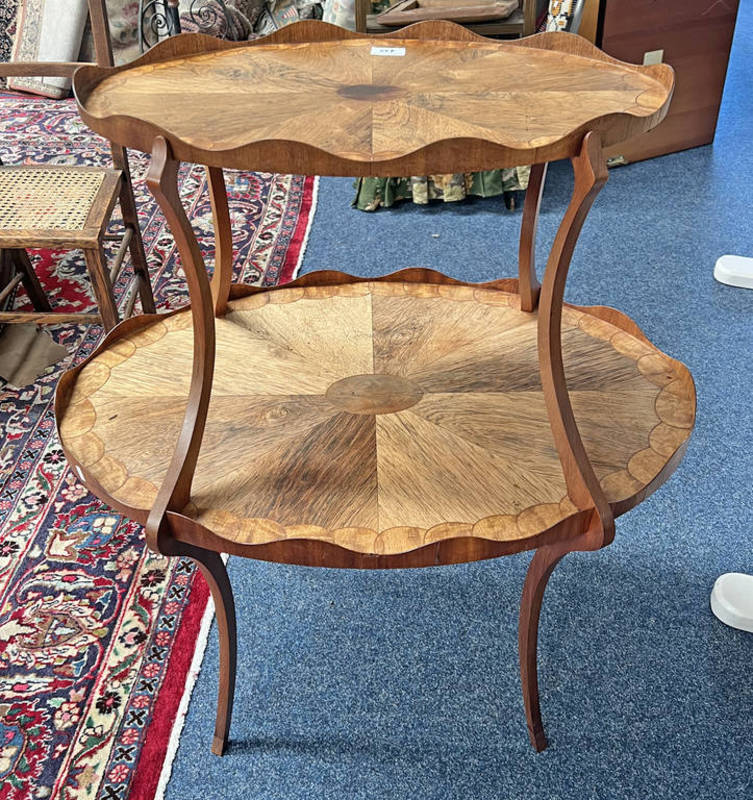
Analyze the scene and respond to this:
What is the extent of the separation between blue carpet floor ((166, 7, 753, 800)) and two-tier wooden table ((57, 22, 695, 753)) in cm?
9

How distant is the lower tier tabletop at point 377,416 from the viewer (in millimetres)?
1247

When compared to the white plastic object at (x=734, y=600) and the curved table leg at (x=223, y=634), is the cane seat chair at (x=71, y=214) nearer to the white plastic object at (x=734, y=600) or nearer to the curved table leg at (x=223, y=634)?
the curved table leg at (x=223, y=634)

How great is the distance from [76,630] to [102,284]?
0.88 m

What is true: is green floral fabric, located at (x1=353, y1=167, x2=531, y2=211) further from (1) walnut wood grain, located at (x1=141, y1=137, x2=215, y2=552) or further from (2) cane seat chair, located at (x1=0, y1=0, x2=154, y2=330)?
(1) walnut wood grain, located at (x1=141, y1=137, x2=215, y2=552)

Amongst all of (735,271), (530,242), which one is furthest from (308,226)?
(530,242)

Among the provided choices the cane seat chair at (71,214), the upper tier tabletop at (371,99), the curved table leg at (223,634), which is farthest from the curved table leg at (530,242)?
the cane seat chair at (71,214)

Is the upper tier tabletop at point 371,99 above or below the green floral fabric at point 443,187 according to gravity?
above

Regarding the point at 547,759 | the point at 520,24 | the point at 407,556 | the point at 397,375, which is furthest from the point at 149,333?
the point at 520,24

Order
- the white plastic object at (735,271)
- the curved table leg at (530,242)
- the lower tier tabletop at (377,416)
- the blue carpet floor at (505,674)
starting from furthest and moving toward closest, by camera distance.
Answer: the white plastic object at (735,271), the curved table leg at (530,242), the blue carpet floor at (505,674), the lower tier tabletop at (377,416)

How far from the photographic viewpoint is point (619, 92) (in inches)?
49.6

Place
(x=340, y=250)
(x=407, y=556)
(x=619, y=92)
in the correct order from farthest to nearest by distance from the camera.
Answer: (x=340, y=250), (x=619, y=92), (x=407, y=556)

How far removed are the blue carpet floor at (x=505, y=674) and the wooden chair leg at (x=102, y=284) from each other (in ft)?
2.49

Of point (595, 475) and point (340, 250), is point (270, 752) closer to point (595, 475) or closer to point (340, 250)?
point (595, 475)

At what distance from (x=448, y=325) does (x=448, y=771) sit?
0.79 m
